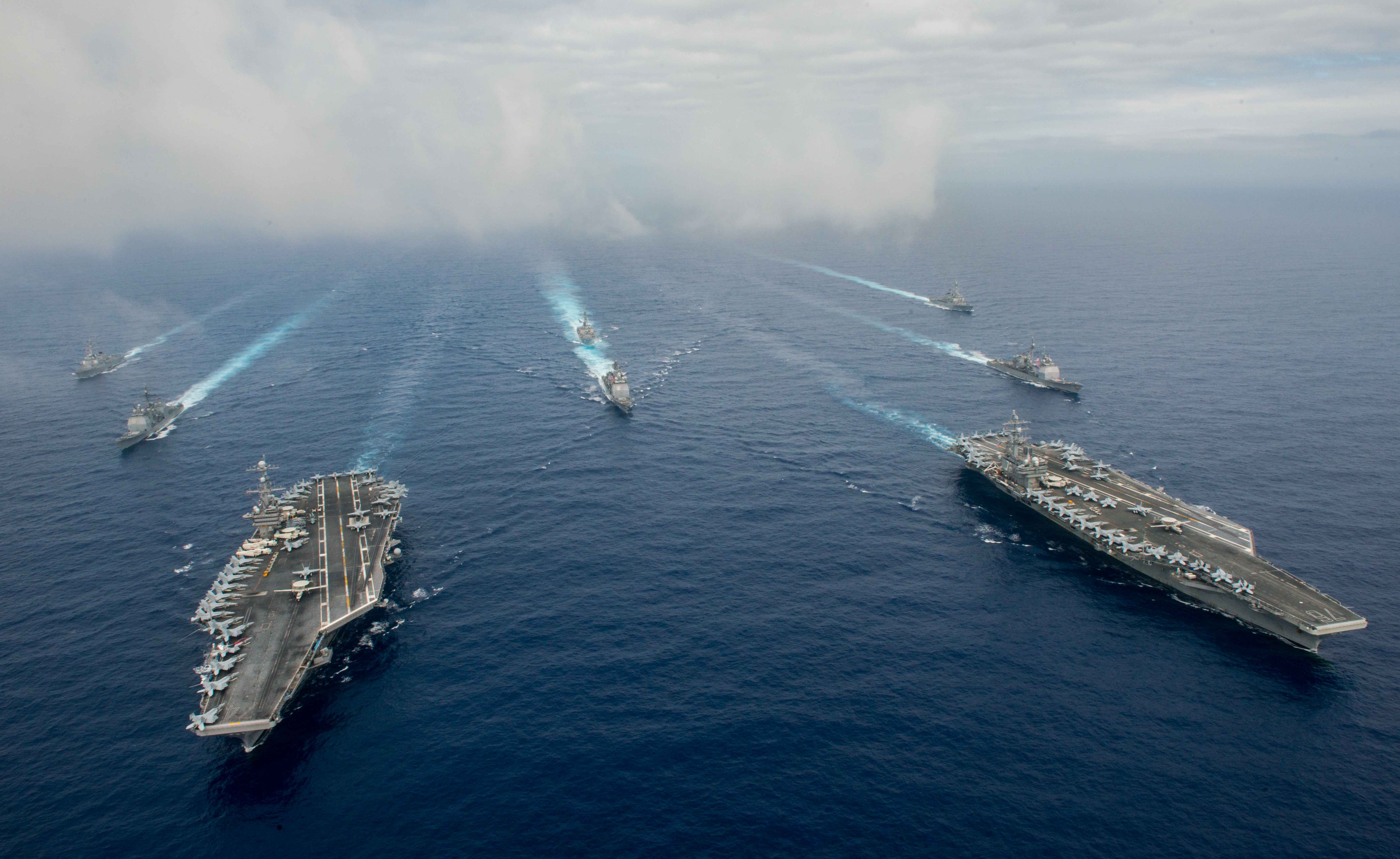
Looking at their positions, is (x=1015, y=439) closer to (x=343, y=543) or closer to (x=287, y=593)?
(x=343, y=543)

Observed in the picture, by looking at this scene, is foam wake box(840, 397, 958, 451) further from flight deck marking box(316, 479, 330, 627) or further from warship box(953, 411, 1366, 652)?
flight deck marking box(316, 479, 330, 627)

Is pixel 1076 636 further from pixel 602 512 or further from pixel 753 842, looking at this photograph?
pixel 602 512

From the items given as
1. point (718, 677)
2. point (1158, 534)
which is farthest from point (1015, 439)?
point (718, 677)

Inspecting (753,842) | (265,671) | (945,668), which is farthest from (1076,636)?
(265,671)

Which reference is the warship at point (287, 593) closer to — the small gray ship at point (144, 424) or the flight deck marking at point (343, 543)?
the flight deck marking at point (343, 543)

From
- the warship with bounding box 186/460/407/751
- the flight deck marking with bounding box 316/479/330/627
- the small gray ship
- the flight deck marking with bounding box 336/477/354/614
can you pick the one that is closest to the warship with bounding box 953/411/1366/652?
the warship with bounding box 186/460/407/751
